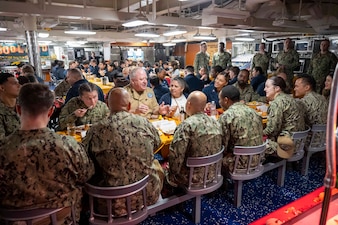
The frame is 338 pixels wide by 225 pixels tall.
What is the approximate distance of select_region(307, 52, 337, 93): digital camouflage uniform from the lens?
6.95 m

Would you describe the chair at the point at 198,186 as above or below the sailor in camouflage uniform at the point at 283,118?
below

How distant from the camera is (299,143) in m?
3.42

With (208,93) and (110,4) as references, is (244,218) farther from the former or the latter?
(110,4)

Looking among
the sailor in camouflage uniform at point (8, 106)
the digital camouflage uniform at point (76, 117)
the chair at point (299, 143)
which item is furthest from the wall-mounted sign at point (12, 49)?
the chair at point (299, 143)

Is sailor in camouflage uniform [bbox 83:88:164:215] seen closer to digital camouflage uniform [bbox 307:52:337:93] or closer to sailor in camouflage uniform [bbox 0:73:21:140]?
sailor in camouflage uniform [bbox 0:73:21:140]

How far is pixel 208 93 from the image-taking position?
521cm

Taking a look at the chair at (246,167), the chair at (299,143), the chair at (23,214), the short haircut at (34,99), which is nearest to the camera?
the chair at (23,214)

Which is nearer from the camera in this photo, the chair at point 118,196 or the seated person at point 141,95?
the chair at point 118,196

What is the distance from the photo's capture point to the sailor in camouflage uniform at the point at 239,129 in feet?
9.30

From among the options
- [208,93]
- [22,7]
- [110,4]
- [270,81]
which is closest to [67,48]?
[110,4]

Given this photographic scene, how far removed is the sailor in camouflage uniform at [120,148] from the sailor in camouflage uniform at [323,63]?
6758 mm

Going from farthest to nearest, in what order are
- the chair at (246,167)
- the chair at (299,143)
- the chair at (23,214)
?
the chair at (299,143), the chair at (246,167), the chair at (23,214)

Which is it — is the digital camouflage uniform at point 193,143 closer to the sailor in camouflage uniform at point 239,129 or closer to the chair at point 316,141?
the sailor in camouflage uniform at point 239,129

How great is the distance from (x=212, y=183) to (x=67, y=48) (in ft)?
63.6
